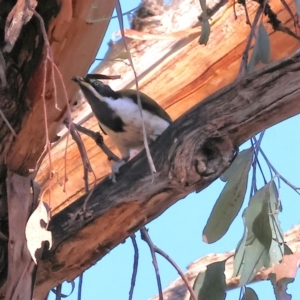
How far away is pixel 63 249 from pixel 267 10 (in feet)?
1.69

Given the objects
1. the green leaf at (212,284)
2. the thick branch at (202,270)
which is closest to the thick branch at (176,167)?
the green leaf at (212,284)

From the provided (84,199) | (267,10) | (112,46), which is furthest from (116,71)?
(84,199)

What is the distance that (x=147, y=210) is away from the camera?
3.21 feet

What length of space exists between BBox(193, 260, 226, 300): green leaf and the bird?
0.32m

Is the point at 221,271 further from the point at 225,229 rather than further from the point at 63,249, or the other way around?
the point at 63,249

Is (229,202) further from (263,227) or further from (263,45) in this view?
(263,45)

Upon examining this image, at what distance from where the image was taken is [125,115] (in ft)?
4.73

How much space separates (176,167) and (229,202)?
0.24 metres

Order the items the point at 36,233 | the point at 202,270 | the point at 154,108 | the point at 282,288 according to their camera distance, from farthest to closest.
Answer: the point at 202,270 < the point at 154,108 < the point at 282,288 < the point at 36,233

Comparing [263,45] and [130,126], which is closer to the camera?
[263,45]

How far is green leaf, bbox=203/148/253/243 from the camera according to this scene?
3.70 feet

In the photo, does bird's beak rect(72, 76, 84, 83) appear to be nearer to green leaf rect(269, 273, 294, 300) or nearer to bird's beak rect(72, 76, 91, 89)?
bird's beak rect(72, 76, 91, 89)

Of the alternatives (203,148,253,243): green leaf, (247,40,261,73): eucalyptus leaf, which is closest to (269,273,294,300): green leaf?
(203,148,253,243): green leaf

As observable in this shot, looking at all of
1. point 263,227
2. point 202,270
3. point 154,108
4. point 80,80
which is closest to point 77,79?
point 80,80
